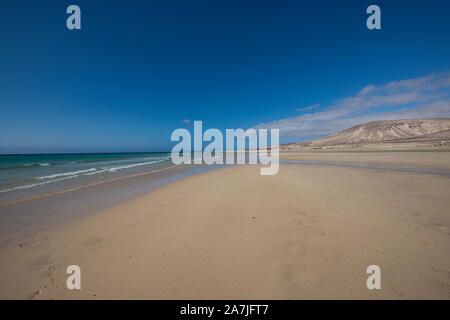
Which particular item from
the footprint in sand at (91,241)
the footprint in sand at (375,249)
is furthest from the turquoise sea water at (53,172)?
the footprint in sand at (375,249)

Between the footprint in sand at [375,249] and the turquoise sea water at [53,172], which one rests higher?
the turquoise sea water at [53,172]

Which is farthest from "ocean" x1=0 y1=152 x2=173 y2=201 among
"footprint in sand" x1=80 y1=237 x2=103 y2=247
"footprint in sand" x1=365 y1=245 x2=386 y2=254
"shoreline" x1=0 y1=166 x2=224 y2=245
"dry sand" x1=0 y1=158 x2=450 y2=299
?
"footprint in sand" x1=365 y1=245 x2=386 y2=254

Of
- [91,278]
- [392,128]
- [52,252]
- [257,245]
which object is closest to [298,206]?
[257,245]

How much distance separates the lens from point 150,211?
18.0 feet

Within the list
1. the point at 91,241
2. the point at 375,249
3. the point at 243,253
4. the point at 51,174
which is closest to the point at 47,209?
the point at 91,241

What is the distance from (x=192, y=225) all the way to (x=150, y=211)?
1.90 metres

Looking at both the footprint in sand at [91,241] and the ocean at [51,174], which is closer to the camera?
the footprint in sand at [91,241]

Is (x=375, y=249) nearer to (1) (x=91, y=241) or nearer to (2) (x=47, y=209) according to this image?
(1) (x=91, y=241)

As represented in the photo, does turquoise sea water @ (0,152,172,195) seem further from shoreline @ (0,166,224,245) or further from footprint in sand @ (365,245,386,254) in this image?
footprint in sand @ (365,245,386,254)

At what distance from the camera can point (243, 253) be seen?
3.15 meters

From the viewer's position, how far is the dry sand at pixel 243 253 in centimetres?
237

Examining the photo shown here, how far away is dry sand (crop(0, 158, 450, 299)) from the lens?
93.4 inches

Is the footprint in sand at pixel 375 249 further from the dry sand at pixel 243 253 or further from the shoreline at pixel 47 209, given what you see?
the shoreline at pixel 47 209
